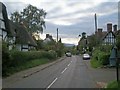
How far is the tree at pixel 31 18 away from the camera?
306ft

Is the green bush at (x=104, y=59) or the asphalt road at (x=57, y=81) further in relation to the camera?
the green bush at (x=104, y=59)

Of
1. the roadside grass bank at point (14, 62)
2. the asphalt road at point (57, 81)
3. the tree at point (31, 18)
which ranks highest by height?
the tree at point (31, 18)

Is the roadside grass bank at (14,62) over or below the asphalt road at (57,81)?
over

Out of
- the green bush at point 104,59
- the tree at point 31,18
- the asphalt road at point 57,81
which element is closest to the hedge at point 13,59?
the asphalt road at point 57,81

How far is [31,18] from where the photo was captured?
94750 mm

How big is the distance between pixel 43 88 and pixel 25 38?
177 ft

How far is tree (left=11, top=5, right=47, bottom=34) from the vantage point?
93125 mm

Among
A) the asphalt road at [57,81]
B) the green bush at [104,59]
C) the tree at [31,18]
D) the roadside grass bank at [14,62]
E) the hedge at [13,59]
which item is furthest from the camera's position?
the tree at [31,18]

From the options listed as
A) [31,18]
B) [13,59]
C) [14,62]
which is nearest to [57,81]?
[13,59]

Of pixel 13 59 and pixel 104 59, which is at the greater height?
pixel 13 59

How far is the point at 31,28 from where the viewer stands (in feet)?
306

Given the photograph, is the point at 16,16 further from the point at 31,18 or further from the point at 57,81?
the point at 57,81

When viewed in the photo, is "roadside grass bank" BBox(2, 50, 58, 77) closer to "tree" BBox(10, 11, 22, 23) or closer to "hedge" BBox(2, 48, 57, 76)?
"hedge" BBox(2, 48, 57, 76)

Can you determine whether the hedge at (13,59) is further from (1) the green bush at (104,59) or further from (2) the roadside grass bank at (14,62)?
(1) the green bush at (104,59)
